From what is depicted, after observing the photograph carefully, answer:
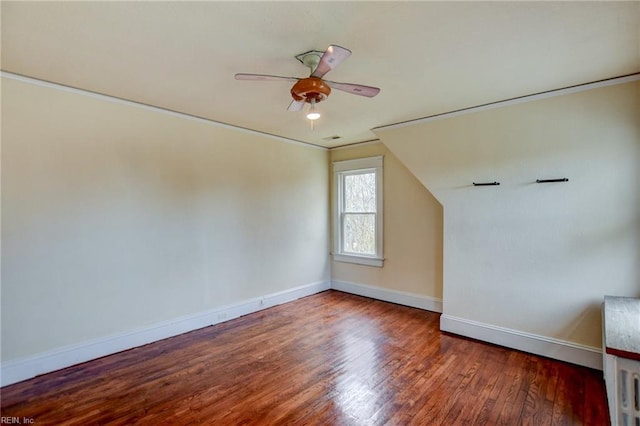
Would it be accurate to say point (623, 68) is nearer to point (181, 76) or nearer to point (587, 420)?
point (587, 420)

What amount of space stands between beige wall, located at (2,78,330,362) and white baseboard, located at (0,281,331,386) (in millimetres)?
73

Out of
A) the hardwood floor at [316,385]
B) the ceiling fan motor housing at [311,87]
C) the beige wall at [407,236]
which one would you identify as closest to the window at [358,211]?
the beige wall at [407,236]

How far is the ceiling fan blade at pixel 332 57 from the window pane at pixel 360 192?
128 inches

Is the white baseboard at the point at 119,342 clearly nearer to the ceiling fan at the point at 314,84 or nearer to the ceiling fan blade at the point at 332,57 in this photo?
the ceiling fan at the point at 314,84

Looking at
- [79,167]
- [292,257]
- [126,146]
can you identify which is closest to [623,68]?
[292,257]

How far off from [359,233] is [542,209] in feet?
9.05

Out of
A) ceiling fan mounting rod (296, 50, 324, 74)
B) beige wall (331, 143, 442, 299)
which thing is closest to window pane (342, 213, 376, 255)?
beige wall (331, 143, 442, 299)

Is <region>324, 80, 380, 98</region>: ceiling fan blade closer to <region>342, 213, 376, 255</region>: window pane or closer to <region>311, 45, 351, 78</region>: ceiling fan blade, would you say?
<region>311, 45, 351, 78</region>: ceiling fan blade

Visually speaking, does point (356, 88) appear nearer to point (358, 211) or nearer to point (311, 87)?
point (311, 87)

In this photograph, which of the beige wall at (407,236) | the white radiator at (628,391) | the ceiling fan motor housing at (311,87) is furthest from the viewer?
the beige wall at (407,236)

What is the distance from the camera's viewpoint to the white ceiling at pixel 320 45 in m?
1.79

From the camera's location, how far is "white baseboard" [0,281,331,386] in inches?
102

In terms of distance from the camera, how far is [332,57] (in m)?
1.82

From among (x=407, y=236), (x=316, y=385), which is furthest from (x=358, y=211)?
(x=316, y=385)
